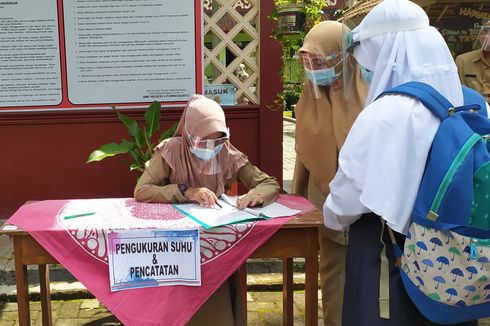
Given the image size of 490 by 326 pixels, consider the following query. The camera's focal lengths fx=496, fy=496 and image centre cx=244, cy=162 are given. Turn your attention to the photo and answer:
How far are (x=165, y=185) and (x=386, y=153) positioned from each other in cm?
125

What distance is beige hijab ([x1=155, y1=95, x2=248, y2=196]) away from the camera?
2.31 meters

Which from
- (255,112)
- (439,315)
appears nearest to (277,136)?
(255,112)

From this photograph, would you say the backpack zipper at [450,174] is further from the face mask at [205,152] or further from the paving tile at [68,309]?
the paving tile at [68,309]

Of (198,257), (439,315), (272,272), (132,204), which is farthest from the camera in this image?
(272,272)

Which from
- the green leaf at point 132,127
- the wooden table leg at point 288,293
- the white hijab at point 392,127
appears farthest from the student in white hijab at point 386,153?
the green leaf at point 132,127

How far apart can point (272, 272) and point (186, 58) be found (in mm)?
1801

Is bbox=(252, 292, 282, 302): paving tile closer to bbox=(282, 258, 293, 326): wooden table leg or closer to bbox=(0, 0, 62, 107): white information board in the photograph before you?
bbox=(282, 258, 293, 326): wooden table leg

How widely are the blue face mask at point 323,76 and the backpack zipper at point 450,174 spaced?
1044mm

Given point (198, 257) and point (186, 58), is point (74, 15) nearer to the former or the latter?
point (186, 58)

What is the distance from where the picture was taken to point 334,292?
2562 millimetres

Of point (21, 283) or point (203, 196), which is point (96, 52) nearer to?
point (203, 196)

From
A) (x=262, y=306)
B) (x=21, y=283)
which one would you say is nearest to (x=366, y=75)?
(x=21, y=283)

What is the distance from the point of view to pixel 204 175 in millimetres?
2410

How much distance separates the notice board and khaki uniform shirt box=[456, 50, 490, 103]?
7.84ft
